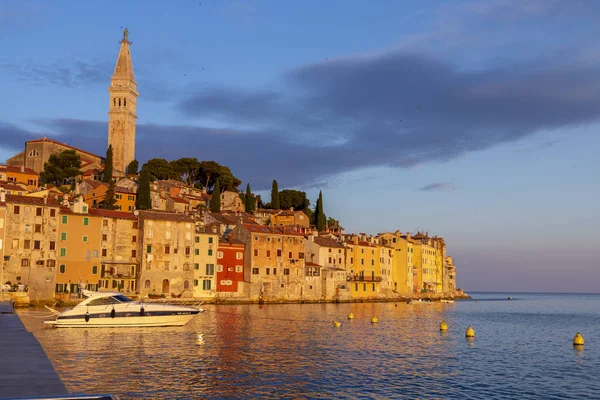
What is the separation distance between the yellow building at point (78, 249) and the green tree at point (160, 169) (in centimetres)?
5173

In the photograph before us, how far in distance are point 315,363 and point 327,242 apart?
73.2m

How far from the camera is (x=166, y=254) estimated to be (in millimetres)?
79062

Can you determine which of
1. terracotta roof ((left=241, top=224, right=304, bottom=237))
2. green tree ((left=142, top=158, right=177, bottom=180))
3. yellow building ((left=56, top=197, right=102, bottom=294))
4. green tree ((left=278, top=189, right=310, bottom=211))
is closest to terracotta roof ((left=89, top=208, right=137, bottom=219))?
yellow building ((left=56, top=197, right=102, bottom=294))

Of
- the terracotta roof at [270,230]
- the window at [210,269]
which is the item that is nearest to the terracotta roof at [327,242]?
the terracotta roof at [270,230]

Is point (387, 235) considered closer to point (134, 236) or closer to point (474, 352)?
point (134, 236)

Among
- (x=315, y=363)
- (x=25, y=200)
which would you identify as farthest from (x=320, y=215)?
(x=315, y=363)

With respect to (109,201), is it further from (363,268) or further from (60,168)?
(363,268)

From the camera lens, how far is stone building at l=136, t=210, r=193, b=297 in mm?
77312

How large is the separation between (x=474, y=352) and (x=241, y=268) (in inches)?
2119

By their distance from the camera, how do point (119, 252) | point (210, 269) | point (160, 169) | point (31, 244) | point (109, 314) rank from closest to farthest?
point (109, 314)
point (31, 244)
point (119, 252)
point (210, 269)
point (160, 169)

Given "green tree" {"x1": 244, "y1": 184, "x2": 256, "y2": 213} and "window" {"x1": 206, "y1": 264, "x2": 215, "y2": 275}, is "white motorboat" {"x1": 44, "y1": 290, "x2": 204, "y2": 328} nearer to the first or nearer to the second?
"window" {"x1": 206, "y1": 264, "x2": 215, "y2": 275}

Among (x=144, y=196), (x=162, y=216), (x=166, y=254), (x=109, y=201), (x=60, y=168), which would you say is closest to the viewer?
(x=166, y=254)

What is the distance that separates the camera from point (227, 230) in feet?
310

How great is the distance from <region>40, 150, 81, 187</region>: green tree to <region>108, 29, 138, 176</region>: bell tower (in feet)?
63.6
